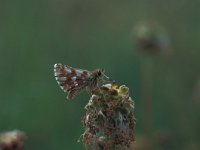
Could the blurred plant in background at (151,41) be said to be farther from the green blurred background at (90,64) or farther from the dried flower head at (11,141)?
the dried flower head at (11,141)

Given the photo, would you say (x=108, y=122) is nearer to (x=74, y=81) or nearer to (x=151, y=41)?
(x=74, y=81)

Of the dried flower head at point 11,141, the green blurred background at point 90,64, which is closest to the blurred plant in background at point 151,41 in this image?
the green blurred background at point 90,64

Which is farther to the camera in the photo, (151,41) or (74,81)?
(151,41)

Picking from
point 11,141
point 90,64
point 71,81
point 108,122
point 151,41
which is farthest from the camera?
point 90,64

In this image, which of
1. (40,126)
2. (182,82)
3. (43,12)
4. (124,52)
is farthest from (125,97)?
(43,12)

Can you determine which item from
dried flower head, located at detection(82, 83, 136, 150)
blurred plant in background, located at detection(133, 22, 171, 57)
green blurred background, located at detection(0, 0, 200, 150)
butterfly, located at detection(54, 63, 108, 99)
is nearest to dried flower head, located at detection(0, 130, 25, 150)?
butterfly, located at detection(54, 63, 108, 99)

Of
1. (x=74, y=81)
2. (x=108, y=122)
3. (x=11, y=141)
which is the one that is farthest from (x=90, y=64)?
(x=108, y=122)

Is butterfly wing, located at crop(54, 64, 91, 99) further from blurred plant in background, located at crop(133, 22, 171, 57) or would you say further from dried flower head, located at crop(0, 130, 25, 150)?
blurred plant in background, located at crop(133, 22, 171, 57)

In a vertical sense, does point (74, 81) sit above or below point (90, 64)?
below
